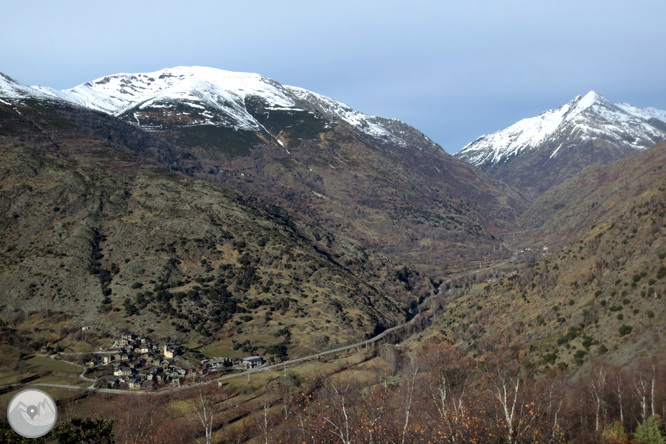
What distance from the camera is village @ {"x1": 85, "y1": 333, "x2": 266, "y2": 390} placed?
306 ft

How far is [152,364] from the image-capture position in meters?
103

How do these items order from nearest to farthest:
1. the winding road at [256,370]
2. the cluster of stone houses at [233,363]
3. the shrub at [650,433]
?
the shrub at [650,433] → the winding road at [256,370] → the cluster of stone houses at [233,363]

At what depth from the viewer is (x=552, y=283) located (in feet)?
311

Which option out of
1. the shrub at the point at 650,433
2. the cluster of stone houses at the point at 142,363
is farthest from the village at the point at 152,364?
the shrub at the point at 650,433

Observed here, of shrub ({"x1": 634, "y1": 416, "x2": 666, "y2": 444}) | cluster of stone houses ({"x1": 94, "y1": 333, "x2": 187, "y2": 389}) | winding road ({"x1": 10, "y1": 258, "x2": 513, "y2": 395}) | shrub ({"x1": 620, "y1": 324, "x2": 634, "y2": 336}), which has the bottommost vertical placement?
winding road ({"x1": 10, "y1": 258, "x2": 513, "y2": 395})

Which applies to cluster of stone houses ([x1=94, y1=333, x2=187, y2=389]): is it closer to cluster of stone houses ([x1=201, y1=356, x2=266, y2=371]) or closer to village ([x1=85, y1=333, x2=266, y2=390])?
village ([x1=85, y1=333, x2=266, y2=390])

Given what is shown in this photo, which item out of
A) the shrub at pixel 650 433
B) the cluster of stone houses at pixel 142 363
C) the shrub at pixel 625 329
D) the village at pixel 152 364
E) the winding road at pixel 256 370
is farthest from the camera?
the cluster of stone houses at pixel 142 363

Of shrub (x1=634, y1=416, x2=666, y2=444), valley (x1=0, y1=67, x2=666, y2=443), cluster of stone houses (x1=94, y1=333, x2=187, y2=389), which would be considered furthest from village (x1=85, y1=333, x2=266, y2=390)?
shrub (x1=634, y1=416, x2=666, y2=444)

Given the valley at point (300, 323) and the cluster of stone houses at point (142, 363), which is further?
the cluster of stone houses at point (142, 363)

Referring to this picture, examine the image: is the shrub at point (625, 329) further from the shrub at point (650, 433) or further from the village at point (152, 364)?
the village at point (152, 364)

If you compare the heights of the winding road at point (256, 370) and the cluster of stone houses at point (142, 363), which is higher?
the cluster of stone houses at point (142, 363)

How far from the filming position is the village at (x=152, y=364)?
3676 inches

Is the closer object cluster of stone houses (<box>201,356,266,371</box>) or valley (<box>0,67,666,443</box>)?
valley (<box>0,67,666,443</box>)

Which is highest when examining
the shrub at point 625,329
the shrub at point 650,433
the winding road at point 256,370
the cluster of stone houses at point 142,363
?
the shrub at point 625,329
